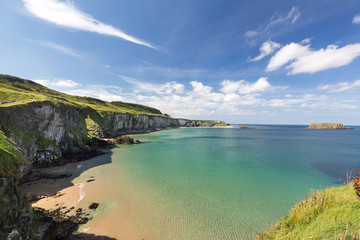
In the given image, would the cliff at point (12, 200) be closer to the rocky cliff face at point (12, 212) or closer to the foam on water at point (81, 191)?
the rocky cliff face at point (12, 212)

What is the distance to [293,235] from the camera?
5.06 m

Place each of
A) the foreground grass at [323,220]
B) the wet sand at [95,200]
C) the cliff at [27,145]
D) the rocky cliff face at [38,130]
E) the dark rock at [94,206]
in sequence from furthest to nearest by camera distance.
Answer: the rocky cliff face at [38,130], the dark rock at [94,206], the wet sand at [95,200], the cliff at [27,145], the foreground grass at [323,220]

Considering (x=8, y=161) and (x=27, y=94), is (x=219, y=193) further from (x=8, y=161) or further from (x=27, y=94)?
(x=27, y=94)

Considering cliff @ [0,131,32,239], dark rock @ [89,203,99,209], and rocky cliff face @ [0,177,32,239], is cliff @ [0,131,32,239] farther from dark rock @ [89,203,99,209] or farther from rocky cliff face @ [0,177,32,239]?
dark rock @ [89,203,99,209]

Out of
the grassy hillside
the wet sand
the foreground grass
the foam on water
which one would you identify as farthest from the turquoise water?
the grassy hillside

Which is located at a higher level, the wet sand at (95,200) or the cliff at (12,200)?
the cliff at (12,200)

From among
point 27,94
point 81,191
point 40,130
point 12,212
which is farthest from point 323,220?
point 27,94

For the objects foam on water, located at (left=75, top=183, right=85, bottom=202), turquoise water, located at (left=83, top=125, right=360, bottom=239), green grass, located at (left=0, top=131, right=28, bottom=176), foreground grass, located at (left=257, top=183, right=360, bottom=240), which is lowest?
foam on water, located at (left=75, top=183, right=85, bottom=202)

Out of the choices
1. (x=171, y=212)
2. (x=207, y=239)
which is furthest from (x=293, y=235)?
(x=171, y=212)

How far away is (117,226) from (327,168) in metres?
41.2

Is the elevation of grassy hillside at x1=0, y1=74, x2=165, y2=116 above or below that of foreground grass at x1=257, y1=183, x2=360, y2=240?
above

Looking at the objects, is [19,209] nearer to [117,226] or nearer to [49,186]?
[117,226]

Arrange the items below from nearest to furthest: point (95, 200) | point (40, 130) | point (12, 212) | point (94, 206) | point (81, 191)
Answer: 1. point (12, 212)
2. point (94, 206)
3. point (95, 200)
4. point (81, 191)
5. point (40, 130)

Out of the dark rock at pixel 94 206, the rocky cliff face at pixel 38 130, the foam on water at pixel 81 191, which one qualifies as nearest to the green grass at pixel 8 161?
the dark rock at pixel 94 206
